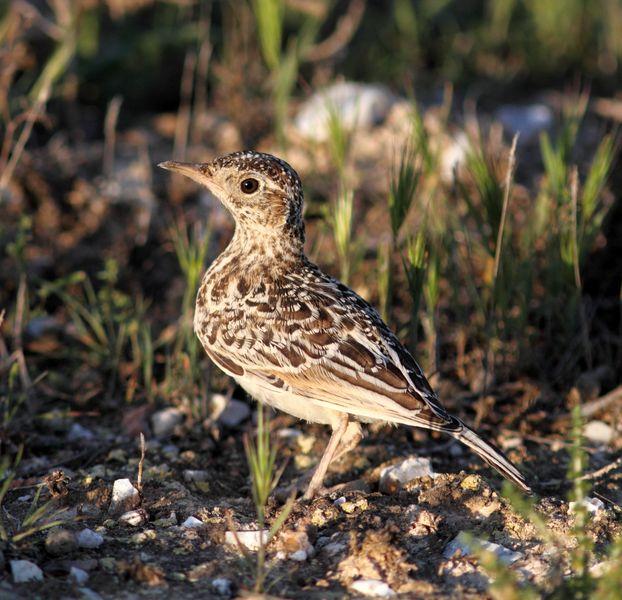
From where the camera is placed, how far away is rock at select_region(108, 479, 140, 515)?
427 centimetres

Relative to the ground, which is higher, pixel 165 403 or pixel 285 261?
pixel 285 261

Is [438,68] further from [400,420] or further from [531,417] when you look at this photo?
[400,420]

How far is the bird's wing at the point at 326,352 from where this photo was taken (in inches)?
167

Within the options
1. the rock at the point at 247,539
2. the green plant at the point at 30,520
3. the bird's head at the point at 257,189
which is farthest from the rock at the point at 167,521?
the bird's head at the point at 257,189

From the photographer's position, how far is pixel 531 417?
5445 mm

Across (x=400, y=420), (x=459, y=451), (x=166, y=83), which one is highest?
(x=166, y=83)

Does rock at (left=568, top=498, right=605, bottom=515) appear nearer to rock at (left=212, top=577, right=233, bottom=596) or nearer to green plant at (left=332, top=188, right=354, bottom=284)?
rock at (left=212, top=577, right=233, bottom=596)

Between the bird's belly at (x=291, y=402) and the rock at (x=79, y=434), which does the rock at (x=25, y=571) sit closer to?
the bird's belly at (x=291, y=402)

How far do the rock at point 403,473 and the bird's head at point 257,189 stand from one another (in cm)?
126

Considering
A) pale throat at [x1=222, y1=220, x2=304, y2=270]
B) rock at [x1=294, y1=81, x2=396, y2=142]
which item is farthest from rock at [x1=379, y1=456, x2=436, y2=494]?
rock at [x1=294, y1=81, x2=396, y2=142]

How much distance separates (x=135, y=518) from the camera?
164 inches

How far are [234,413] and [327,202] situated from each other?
1.89 m

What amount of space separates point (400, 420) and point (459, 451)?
1173mm

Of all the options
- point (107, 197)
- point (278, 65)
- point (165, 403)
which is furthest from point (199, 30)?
point (165, 403)
